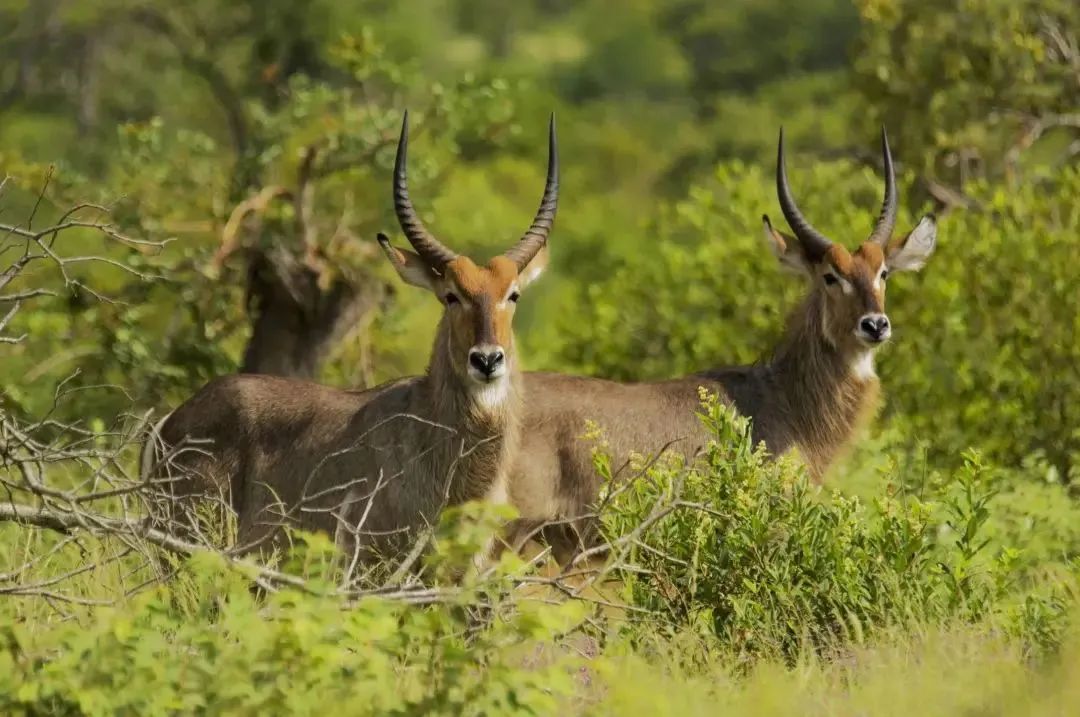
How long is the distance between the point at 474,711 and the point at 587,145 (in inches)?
1354

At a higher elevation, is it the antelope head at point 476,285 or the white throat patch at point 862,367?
the antelope head at point 476,285

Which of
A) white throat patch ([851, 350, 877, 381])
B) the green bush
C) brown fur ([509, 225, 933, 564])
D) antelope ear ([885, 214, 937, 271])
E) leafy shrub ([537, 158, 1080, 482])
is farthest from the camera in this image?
leafy shrub ([537, 158, 1080, 482])

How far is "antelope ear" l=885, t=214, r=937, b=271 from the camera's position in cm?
780

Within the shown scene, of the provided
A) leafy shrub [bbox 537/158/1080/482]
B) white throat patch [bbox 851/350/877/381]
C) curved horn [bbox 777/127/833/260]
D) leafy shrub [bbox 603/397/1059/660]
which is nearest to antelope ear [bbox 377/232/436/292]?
leafy shrub [bbox 603/397/1059/660]

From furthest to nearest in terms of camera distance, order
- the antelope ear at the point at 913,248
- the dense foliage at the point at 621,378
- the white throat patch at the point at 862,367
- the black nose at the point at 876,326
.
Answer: the antelope ear at the point at 913,248
the white throat patch at the point at 862,367
the black nose at the point at 876,326
the dense foliage at the point at 621,378

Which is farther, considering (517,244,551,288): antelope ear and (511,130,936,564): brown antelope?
(511,130,936,564): brown antelope

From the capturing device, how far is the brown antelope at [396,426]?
6281mm

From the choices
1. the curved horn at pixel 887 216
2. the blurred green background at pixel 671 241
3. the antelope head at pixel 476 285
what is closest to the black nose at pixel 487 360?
the antelope head at pixel 476 285

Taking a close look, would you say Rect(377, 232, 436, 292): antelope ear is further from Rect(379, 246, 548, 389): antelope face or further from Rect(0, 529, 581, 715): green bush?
Rect(0, 529, 581, 715): green bush

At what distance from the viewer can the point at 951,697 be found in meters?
4.52

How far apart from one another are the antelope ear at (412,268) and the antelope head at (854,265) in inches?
69.7

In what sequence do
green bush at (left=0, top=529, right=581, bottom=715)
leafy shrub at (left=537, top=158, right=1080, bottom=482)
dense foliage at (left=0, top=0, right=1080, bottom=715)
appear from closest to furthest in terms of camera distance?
green bush at (left=0, top=529, right=581, bottom=715) → dense foliage at (left=0, top=0, right=1080, bottom=715) → leafy shrub at (left=537, top=158, right=1080, bottom=482)

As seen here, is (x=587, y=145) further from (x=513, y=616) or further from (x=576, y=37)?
(x=513, y=616)

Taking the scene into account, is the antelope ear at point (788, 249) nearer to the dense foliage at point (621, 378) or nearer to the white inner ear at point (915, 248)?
the white inner ear at point (915, 248)
